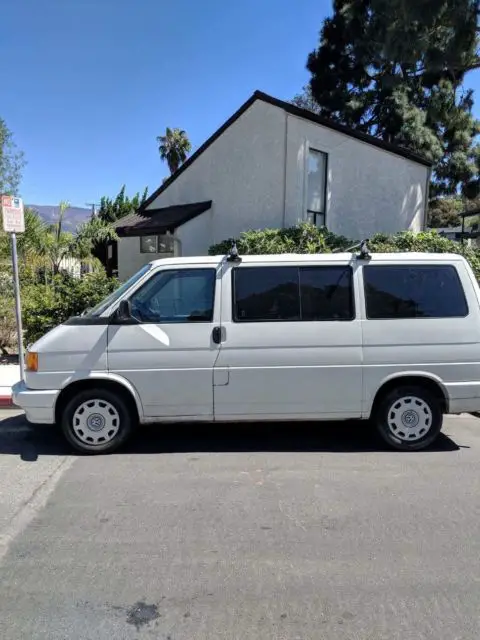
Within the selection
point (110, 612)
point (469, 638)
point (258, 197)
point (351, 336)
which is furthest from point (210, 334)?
point (258, 197)

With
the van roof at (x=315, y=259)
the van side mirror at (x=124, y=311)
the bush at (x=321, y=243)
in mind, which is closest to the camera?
the van side mirror at (x=124, y=311)

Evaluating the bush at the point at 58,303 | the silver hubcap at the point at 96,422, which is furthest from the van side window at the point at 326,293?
the bush at the point at 58,303

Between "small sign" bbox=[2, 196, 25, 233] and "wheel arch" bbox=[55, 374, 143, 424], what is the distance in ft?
10.4

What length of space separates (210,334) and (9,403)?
144 inches

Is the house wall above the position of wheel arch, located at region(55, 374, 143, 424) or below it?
above

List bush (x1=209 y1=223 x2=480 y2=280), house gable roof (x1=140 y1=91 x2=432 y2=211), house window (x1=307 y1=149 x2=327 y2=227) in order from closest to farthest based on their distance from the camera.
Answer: bush (x1=209 y1=223 x2=480 y2=280) → house gable roof (x1=140 y1=91 x2=432 y2=211) → house window (x1=307 y1=149 x2=327 y2=227)

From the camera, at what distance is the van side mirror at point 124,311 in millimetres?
5055

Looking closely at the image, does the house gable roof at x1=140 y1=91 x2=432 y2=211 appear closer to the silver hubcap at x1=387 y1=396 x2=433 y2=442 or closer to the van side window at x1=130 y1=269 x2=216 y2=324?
the van side window at x1=130 y1=269 x2=216 y2=324

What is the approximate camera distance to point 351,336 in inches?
205

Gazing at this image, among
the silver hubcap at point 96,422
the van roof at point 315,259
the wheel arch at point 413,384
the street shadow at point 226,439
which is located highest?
the van roof at point 315,259

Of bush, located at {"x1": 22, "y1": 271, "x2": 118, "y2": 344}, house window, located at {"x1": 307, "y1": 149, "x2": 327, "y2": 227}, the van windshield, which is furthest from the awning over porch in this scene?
the van windshield

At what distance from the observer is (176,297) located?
17.2ft

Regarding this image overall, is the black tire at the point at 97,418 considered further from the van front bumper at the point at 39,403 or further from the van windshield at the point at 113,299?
the van windshield at the point at 113,299

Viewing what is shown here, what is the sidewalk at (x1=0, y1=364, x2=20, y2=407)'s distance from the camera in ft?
23.7
